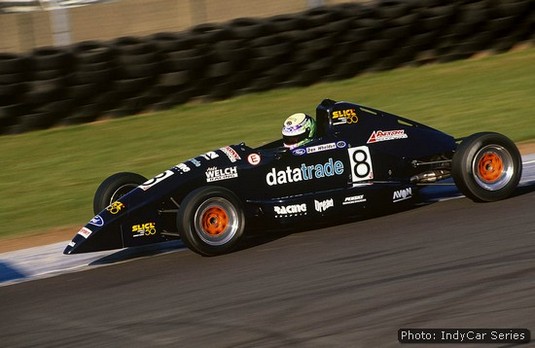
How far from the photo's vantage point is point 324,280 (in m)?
7.12

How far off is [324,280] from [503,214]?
219 centimetres

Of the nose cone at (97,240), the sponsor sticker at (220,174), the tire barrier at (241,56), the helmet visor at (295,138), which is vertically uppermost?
the tire barrier at (241,56)

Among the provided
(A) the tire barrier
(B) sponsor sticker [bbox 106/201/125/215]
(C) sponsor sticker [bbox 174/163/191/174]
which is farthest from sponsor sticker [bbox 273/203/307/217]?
(A) the tire barrier

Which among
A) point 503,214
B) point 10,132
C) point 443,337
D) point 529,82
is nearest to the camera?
point 443,337

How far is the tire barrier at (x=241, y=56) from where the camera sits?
47.9 ft

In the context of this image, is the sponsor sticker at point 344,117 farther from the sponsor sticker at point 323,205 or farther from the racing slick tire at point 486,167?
the racing slick tire at point 486,167

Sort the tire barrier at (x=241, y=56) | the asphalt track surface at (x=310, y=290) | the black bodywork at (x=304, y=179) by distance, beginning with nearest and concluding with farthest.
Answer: the asphalt track surface at (x=310, y=290)
the black bodywork at (x=304, y=179)
the tire barrier at (x=241, y=56)

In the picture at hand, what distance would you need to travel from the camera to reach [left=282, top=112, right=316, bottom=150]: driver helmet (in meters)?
8.85

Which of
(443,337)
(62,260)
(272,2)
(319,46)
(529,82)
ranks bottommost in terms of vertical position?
(443,337)

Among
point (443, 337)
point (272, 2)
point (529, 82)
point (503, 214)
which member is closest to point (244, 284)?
point (443, 337)

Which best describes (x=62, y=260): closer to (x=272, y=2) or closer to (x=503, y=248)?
(x=503, y=248)

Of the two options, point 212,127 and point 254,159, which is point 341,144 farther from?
point 212,127

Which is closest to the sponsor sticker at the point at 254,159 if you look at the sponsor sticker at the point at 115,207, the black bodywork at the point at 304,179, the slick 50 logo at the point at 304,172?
the black bodywork at the point at 304,179

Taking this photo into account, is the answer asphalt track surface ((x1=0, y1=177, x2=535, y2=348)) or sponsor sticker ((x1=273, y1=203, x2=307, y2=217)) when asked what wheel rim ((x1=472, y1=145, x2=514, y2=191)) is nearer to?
asphalt track surface ((x1=0, y1=177, x2=535, y2=348))
